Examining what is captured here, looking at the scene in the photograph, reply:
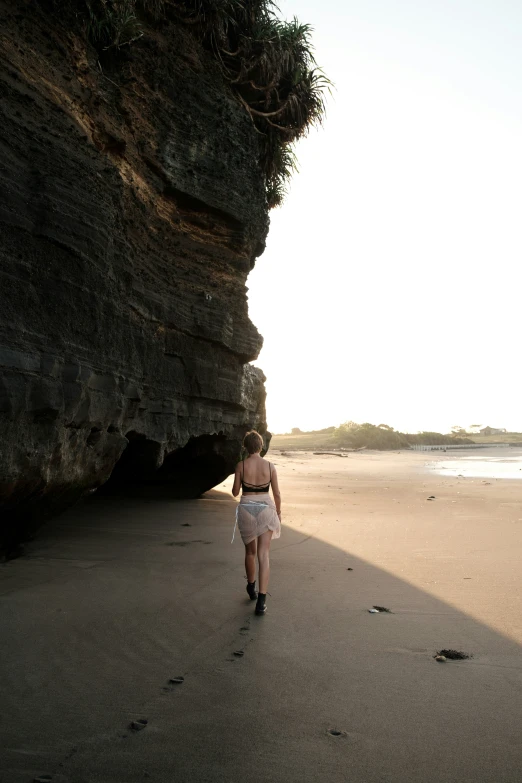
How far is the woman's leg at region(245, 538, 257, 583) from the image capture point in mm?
6098

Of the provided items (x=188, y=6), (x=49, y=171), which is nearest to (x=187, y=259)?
(x=49, y=171)

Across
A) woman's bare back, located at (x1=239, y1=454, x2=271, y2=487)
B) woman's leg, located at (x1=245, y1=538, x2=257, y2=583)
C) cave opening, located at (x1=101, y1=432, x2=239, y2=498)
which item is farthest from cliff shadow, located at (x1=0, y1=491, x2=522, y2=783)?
cave opening, located at (x1=101, y1=432, x2=239, y2=498)

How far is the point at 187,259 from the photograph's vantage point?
10484 millimetres

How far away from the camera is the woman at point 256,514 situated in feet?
19.9

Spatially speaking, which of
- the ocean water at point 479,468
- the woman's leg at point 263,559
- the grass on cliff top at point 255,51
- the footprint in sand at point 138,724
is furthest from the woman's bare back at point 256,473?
the ocean water at point 479,468

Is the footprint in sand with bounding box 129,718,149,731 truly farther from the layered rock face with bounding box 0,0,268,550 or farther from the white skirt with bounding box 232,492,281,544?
the layered rock face with bounding box 0,0,268,550

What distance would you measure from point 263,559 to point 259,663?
1.64 metres

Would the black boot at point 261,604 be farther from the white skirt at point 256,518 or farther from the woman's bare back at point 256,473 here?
the woman's bare back at point 256,473

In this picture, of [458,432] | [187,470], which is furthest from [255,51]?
[458,432]

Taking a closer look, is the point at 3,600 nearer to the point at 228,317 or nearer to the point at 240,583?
the point at 240,583

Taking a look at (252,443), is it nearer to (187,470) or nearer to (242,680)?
(242,680)

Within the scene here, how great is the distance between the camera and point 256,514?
20.2ft

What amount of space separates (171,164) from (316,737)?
8.82 metres

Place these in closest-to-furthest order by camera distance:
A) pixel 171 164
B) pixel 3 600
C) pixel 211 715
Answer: pixel 211 715
pixel 3 600
pixel 171 164
